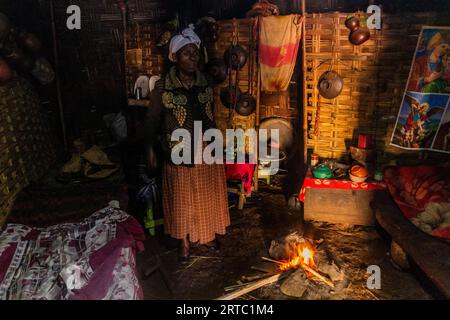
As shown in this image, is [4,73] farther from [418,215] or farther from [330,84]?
[418,215]

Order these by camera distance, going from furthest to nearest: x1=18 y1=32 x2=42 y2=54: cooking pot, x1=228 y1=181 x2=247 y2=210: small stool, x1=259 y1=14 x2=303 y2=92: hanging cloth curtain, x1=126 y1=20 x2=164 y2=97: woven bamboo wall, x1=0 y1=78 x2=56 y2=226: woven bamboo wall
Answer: x1=126 y1=20 x2=164 y2=97: woven bamboo wall → x1=228 y1=181 x2=247 y2=210: small stool → x1=259 y1=14 x2=303 y2=92: hanging cloth curtain → x1=18 y1=32 x2=42 y2=54: cooking pot → x1=0 y1=78 x2=56 y2=226: woven bamboo wall

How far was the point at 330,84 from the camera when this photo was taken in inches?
250

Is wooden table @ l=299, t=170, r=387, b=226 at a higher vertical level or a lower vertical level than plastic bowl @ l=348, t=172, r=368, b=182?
lower

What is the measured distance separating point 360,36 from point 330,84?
0.86 m

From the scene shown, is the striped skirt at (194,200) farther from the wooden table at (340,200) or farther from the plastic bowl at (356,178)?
the plastic bowl at (356,178)

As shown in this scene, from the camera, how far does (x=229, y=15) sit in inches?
282

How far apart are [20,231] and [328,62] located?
517cm

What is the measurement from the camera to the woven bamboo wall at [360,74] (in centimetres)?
588

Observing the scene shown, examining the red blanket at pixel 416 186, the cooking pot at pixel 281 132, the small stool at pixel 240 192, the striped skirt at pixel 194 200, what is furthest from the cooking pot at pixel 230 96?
Result: the red blanket at pixel 416 186

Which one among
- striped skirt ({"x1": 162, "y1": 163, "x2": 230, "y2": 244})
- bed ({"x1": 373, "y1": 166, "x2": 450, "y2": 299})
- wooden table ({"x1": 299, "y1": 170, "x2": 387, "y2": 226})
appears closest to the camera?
bed ({"x1": 373, "y1": 166, "x2": 450, "y2": 299})

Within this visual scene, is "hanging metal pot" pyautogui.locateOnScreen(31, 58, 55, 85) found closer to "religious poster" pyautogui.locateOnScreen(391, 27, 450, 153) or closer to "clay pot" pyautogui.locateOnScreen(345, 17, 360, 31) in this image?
"clay pot" pyautogui.locateOnScreen(345, 17, 360, 31)

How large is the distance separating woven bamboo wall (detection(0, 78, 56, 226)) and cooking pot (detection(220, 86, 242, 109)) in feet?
10.9

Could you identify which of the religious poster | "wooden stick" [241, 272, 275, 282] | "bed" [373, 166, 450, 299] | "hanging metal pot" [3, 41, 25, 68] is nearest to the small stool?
"wooden stick" [241, 272, 275, 282]

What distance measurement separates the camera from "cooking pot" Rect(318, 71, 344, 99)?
6328 millimetres
